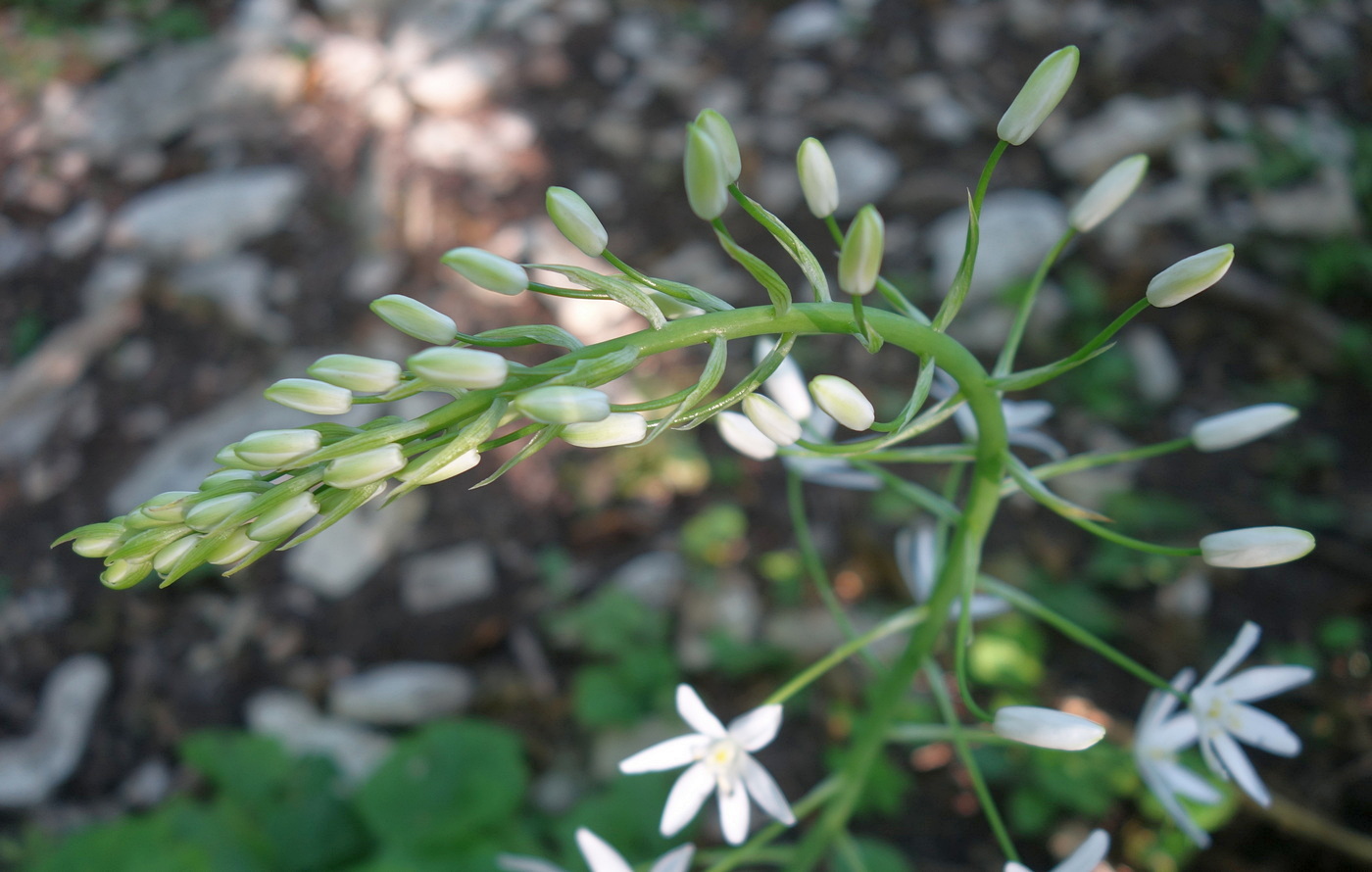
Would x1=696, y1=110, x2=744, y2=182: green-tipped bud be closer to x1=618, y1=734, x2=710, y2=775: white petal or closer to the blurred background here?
x1=618, y1=734, x2=710, y2=775: white petal

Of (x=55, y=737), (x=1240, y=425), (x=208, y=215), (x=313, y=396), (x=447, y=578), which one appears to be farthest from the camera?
(x=208, y=215)

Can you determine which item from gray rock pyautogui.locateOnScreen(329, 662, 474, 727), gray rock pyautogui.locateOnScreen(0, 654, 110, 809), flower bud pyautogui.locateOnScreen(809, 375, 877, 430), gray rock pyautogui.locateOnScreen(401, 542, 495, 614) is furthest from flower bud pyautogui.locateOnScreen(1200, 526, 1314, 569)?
gray rock pyautogui.locateOnScreen(0, 654, 110, 809)

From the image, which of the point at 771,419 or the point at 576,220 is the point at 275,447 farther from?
the point at 771,419

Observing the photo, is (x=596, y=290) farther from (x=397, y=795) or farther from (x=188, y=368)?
(x=188, y=368)

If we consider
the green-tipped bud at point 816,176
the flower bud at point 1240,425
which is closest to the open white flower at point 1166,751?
the flower bud at point 1240,425

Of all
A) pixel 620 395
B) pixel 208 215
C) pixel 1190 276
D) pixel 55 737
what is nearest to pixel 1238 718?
pixel 1190 276

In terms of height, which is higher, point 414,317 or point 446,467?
point 414,317

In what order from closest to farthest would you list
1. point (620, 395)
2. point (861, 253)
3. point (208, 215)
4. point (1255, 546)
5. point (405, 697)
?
point (861, 253) → point (1255, 546) → point (405, 697) → point (620, 395) → point (208, 215)
